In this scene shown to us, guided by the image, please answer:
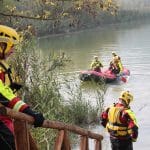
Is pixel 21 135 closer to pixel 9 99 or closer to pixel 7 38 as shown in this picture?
pixel 9 99

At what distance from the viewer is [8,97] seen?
3.79 meters

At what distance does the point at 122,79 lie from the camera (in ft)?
87.0

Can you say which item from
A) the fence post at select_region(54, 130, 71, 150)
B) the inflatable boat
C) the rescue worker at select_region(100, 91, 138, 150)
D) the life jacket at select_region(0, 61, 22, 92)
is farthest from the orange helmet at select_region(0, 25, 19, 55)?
the inflatable boat

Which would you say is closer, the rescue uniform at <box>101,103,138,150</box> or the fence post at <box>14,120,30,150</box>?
the fence post at <box>14,120,30,150</box>

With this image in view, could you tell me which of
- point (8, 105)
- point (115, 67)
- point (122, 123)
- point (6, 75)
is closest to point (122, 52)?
point (115, 67)

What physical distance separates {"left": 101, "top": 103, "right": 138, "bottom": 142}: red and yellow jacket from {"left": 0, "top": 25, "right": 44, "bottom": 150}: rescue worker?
489 centimetres

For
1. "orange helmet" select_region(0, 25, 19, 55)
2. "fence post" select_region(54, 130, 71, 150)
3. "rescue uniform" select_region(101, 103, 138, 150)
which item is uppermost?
"orange helmet" select_region(0, 25, 19, 55)

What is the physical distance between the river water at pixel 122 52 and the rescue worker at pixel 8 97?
9584mm

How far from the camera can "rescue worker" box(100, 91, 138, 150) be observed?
29.0 feet

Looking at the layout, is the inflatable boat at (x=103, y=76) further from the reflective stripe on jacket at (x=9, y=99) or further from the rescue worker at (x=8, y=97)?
the reflective stripe on jacket at (x=9, y=99)

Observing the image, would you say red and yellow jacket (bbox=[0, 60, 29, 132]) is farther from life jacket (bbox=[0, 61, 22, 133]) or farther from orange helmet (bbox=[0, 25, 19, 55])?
orange helmet (bbox=[0, 25, 19, 55])

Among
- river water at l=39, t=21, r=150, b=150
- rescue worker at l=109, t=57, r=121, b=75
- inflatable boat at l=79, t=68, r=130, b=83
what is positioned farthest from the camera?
rescue worker at l=109, t=57, r=121, b=75

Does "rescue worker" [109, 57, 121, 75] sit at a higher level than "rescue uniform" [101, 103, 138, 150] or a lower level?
lower

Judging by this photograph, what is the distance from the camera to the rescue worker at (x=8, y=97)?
3795mm
